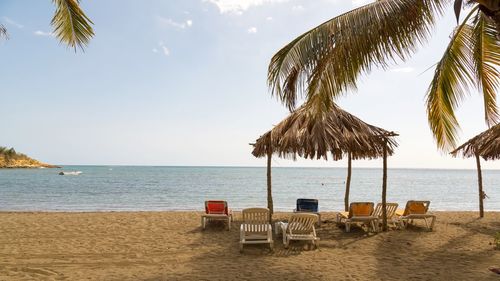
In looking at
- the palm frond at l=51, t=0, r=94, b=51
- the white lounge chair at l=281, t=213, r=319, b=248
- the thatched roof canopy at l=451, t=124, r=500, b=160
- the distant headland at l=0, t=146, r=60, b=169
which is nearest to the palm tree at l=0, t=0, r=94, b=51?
the palm frond at l=51, t=0, r=94, b=51

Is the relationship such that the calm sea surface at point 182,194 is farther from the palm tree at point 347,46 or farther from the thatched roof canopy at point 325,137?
the palm tree at point 347,46

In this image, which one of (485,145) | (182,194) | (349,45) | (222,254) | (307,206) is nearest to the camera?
(349,45)

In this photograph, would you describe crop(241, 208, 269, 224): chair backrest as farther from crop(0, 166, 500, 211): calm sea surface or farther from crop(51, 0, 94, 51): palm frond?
crop(0, 166, 500, 211): calm sea surface

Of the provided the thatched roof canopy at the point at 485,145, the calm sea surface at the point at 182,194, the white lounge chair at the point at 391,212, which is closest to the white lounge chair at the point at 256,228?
the white lounge chair at the point at 391,212

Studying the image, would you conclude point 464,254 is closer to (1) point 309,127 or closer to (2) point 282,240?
(2) point 282,240

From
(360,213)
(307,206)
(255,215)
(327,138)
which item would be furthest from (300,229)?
(327,138)

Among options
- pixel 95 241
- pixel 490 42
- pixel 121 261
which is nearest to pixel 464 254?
pixel 490 42

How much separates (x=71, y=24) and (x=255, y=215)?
4.72 metres

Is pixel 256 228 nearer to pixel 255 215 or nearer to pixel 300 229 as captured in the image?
pixel 255 215

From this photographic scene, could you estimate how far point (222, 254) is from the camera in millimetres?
6559

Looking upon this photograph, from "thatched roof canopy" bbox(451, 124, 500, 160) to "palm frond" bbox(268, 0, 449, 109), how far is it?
23.0 ft

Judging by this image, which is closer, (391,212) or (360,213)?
(360,213)

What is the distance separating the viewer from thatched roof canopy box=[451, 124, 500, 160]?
10.5m

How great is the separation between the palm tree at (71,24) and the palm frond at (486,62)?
228 inches
